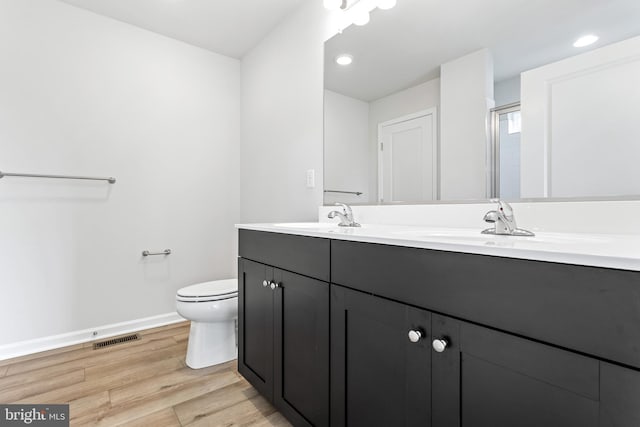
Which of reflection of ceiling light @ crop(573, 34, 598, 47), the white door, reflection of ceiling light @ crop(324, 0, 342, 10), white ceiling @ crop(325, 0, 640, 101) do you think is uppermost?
reflection of ceiling light @ crop(324, 0, 342, 10)

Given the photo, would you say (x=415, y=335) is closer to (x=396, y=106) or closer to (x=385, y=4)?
(x=396, y=106)

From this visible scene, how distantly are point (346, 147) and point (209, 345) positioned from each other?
1.42 meters

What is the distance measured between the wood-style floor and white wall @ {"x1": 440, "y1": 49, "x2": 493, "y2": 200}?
125cm

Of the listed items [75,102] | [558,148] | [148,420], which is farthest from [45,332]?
[558,148]

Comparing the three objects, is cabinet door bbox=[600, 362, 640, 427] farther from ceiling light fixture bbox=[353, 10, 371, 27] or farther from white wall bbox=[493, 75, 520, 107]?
ceiling light fixture bbox=[353, 10, 371, 27]

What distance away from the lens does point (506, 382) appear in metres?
0.60

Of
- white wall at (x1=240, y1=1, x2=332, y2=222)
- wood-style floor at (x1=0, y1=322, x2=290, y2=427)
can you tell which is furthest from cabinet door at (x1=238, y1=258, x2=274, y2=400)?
white wall at (x1=240, y1=1, x2=332, y2=222)

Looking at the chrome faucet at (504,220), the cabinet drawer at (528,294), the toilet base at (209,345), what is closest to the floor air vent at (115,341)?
the toilet base at (209,345)

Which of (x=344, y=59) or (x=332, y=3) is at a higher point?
(x=332, y=3)

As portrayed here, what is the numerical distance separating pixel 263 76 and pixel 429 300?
228cm

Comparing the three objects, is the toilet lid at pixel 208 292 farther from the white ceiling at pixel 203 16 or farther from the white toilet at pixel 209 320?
the white ceiling at pixel 203 16

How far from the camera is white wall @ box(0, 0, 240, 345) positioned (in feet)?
6.30

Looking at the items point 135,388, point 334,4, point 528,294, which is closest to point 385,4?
point 334,4

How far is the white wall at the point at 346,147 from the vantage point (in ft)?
5.55
